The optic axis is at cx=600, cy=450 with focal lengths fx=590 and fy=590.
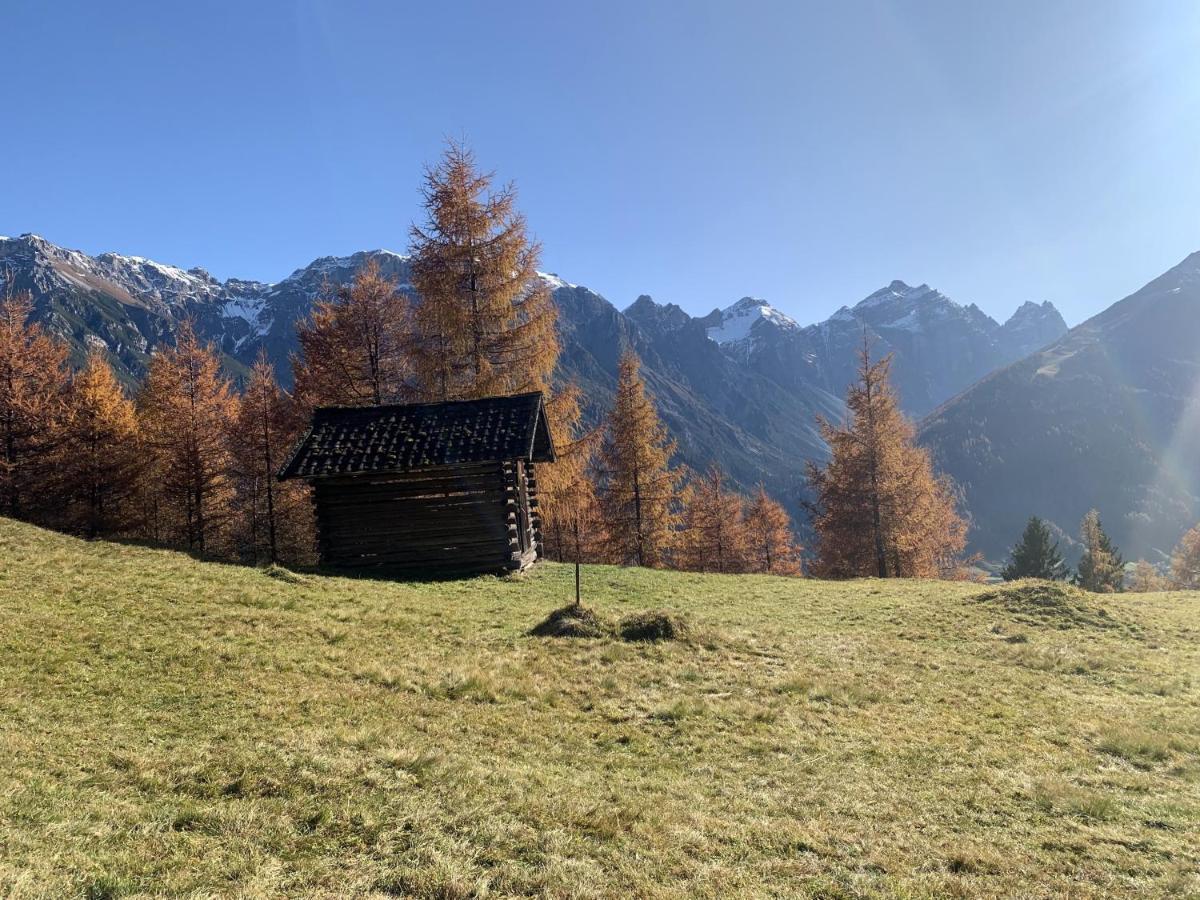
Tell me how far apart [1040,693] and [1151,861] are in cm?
622

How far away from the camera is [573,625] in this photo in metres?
13.0

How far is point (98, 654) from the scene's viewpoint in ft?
28.8

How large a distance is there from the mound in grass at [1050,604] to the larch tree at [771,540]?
2548 centimetres

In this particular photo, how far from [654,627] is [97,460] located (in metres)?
29.9

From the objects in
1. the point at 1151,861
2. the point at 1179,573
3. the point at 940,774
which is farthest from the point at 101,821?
the point at 1179,573

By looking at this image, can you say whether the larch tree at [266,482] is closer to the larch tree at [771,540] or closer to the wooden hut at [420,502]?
the wooden hut at [420,502]

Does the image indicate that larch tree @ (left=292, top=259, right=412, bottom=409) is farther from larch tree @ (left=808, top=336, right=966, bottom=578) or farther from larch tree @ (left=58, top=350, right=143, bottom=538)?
larch tree @ (left=808, top=336, right=966, bottom=578)

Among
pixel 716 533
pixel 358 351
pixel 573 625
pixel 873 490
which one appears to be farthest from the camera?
pixel 716 533

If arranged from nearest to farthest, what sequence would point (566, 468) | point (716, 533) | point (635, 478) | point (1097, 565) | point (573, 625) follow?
Result: point (573, 625)
point (566, 468)
point (635, 478)
point (716, 533)
point (1097, 565)

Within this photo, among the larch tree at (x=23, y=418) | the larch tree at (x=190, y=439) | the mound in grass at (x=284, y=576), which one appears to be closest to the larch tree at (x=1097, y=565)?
the mound in grass at (x=284, y=576)

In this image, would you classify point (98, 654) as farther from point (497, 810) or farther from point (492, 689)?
point (497, 810)

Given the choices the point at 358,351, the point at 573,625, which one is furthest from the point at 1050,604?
the point at 358,351

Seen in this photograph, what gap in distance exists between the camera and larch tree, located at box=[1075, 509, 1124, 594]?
157 feet

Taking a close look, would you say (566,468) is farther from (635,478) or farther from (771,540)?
(771,540)
